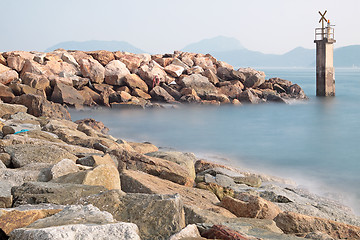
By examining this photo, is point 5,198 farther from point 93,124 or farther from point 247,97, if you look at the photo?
point 247,97

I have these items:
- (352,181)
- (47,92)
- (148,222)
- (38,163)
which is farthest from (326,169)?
(47,92)

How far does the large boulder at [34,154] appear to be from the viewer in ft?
16.8

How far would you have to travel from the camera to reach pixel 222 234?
2.88 metres

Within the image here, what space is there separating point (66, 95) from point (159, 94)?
16.8 feet

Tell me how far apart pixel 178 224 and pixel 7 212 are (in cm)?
117

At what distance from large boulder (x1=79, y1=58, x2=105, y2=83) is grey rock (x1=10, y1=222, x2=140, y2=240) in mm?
20179

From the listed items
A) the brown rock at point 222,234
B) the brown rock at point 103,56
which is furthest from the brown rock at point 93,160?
the brown rock at point 103,56

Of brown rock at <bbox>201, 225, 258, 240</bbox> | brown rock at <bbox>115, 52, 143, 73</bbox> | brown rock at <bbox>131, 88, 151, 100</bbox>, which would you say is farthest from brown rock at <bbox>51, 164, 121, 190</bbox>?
brown rock at <bbox>115, 52, 143, 73</bbox>

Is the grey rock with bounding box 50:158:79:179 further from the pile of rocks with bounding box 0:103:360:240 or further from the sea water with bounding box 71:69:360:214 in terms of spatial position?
the sea water with bounding box 71:69:360:214

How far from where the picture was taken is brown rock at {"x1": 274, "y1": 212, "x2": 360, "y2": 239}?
3994mm

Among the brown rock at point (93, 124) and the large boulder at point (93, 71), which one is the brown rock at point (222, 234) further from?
the large boulder at point (93, 71)

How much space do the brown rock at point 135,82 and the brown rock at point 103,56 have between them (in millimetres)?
2469

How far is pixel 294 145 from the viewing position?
14594 millimetres

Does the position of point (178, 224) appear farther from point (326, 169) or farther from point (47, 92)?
point (47, 92)
